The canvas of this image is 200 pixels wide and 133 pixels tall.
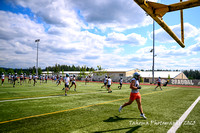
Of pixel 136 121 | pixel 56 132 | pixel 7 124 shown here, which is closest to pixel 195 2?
pixel 136 121

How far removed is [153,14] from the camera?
5.66 m

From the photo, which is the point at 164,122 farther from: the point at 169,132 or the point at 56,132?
the point at 56,132

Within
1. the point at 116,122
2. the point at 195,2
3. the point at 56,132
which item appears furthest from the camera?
the point at 116,122

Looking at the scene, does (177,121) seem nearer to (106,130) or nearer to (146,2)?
(106,130)

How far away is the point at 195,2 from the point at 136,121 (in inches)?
194

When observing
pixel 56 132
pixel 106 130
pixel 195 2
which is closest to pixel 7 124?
pixel 56 132

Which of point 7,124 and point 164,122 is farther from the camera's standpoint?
point 164,122

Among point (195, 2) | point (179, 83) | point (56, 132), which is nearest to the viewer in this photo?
point (56, 132)

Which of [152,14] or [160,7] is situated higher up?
[160,7]

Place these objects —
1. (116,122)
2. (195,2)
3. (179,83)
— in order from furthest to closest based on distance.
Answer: (179,83) → (116,122) → (195,2)

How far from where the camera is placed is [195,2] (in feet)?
15.8

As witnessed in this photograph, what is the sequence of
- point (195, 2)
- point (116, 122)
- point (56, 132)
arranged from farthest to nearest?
point (116, 122) → point (195, 2) → point (56, 132)

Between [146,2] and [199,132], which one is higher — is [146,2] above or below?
above

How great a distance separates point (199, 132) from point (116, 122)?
2.81 m
